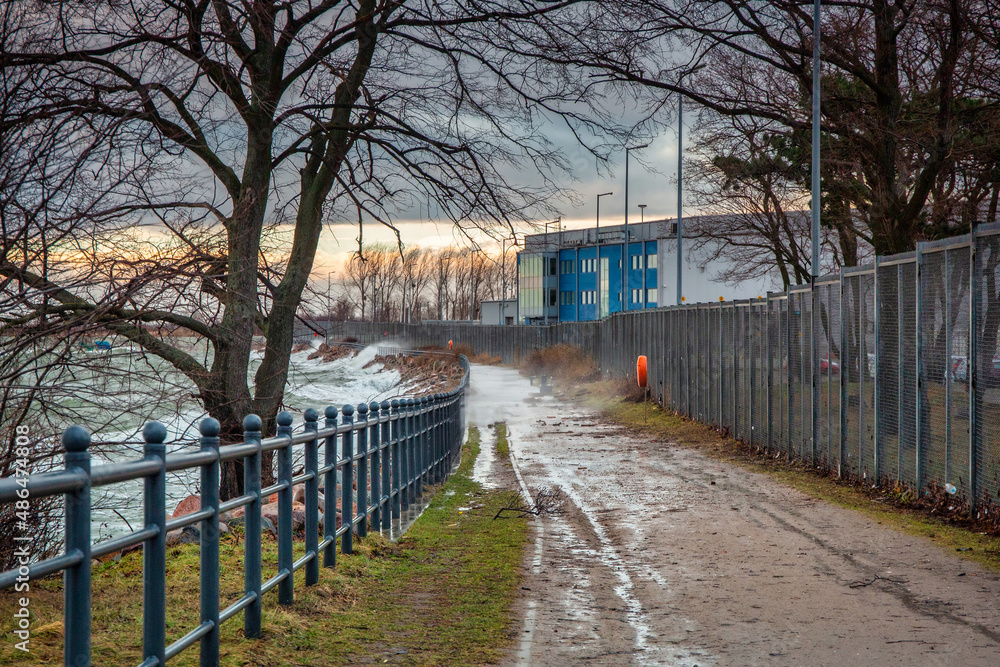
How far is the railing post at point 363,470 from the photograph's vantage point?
9.96m

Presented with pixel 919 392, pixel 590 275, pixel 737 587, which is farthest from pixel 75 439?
pixel 590 275

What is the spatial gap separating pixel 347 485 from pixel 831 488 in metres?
7.74

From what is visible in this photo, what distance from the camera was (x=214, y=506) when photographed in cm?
530

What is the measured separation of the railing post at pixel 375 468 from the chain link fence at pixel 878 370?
6.31 metres

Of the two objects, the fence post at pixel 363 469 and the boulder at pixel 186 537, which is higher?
the fence post at pixel 363 469

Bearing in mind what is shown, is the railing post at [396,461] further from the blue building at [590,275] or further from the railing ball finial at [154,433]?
the blue building at [590,275]

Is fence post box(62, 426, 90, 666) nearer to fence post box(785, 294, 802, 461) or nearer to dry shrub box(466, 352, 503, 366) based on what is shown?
fence post box(785, 294, 802, 461)

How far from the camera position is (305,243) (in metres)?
17.2

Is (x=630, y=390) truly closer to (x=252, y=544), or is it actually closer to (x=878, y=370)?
(x=878, y=370)

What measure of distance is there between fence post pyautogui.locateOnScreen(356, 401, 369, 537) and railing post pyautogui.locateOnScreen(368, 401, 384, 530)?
Result: 0.40 m

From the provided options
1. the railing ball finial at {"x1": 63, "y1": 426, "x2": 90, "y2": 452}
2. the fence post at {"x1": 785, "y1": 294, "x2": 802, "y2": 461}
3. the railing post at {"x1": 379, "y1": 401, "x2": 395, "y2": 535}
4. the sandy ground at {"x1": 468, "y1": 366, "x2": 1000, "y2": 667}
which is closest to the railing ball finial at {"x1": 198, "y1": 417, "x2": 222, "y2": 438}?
the railing ball finial at {"x1": 63, "y1": 426, "x2": 90, "y2": 452}

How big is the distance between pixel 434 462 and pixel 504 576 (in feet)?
23.8

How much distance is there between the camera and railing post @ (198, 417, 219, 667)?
5.30 metres

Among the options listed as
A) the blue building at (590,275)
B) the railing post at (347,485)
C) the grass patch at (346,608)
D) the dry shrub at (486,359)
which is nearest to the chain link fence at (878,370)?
the grass patch at (346,608)
